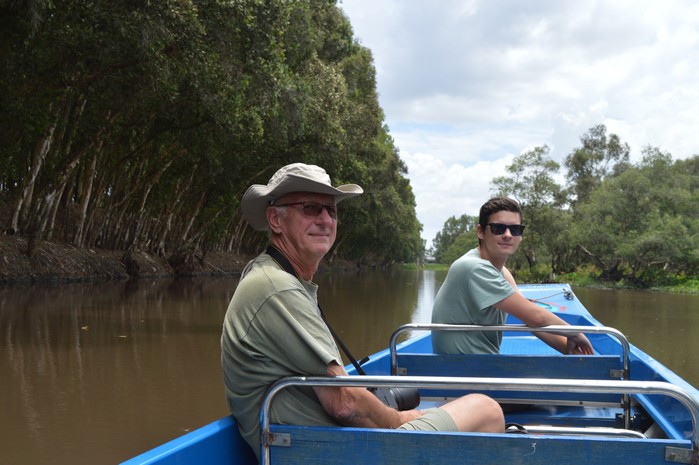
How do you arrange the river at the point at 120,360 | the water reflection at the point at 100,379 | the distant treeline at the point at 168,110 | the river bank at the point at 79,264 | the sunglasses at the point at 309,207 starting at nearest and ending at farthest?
1. the sunglasses at the point at 309,207
2. the water reflection at the point at 100,379
3. the river at the point at 120,360
4. the distant treeline at the point at 168,110
5. the river bank at the point at 79,264

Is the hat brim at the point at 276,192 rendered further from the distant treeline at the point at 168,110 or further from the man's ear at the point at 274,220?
the distant treeline at the point at 168,110

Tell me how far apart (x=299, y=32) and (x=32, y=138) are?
835 centimetres

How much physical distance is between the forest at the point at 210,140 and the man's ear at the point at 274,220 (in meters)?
8.14

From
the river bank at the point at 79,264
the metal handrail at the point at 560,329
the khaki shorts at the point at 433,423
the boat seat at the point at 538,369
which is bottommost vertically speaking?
the boat seat at the point at 538,369

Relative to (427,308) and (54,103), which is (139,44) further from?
(427,308)

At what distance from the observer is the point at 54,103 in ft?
53.3

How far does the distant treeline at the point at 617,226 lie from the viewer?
34250 millimetres

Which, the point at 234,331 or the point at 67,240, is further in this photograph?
the point at 67,240

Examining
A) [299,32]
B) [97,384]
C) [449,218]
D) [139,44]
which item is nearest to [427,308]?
[299,32]

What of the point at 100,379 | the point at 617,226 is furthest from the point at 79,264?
the point at 617,226

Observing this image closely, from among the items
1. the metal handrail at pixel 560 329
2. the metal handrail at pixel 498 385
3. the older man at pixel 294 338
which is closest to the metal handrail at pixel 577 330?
the metal handrail at pixel 560 329

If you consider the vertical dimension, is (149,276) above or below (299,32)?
below

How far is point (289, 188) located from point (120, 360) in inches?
241

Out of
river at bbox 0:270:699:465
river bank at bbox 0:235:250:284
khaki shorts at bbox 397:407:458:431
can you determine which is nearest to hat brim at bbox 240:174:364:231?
khaki shorts at bbox 397:407:458:431
